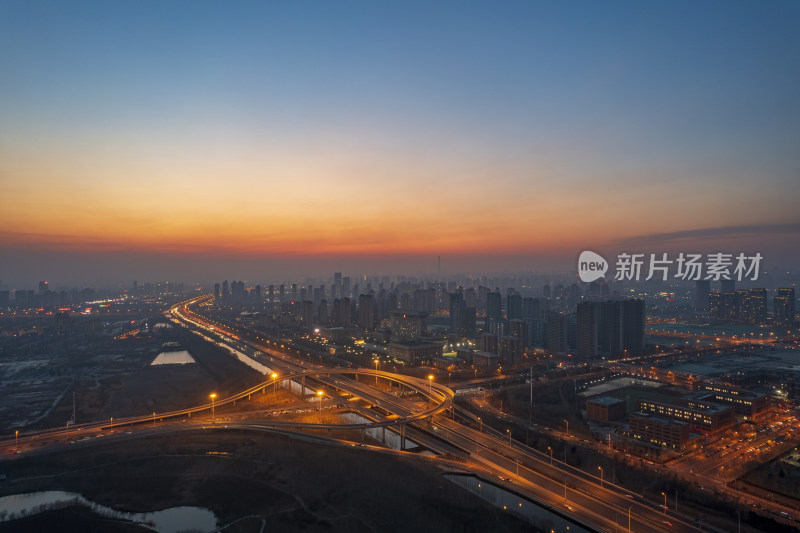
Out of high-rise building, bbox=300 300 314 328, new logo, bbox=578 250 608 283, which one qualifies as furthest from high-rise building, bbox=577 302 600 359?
high-rise building, bbox=300 300 314 328

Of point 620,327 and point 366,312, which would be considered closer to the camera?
point 620,327

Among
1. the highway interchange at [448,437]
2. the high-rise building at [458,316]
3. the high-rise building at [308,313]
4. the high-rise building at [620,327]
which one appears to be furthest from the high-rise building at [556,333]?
the high-rise building at [308,313]

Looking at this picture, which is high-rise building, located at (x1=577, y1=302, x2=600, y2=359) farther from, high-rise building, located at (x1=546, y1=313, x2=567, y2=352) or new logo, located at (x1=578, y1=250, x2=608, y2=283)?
new logo, located at (x1=578, y1=250, x2=608, y2=283)

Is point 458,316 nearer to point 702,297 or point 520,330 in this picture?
point 520,330

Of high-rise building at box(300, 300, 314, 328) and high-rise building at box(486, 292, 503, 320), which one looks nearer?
high-rise building at box(486, 292, 503, 320)

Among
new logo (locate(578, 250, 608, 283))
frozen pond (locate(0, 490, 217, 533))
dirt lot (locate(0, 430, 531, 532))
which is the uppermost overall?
new logo (locate(578, 250, 608, 283))

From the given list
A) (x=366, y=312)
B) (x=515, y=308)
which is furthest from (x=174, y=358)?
(x=515, y=308)

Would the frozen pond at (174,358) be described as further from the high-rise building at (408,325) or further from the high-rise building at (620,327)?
the high-rise building at (620,327)
